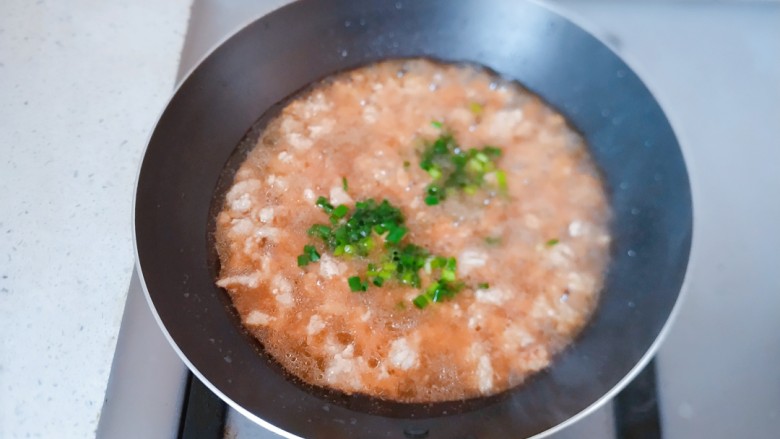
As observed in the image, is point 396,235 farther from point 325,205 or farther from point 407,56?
point 407,56

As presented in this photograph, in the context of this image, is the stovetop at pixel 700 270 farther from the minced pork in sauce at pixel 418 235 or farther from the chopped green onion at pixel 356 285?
the chopped green onion at pixel 356 285

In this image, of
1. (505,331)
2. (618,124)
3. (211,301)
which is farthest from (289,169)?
(618,124)

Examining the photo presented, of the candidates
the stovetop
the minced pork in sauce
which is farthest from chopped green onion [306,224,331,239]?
the stovetop

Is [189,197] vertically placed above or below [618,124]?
below

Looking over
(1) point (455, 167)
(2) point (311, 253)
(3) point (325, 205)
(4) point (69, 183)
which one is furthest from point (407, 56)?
(4) point (69, 183)

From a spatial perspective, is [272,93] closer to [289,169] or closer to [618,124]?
[289,169]

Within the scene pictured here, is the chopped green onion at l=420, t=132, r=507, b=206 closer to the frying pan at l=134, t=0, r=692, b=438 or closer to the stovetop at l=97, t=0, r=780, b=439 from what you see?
the frying pan at l=134, t=0, r=692, b=438

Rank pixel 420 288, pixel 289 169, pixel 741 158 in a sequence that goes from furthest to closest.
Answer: pixel 741 158
pixel 289 169
pixel 420 288
